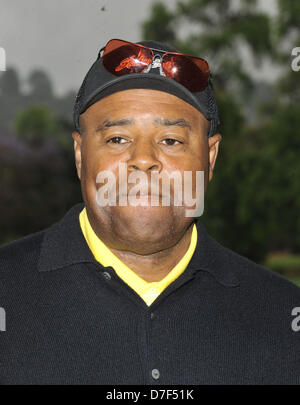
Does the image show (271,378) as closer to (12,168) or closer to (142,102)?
(142,102)

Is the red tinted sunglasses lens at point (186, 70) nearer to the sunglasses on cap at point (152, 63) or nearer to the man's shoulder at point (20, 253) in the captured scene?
the sunglasses on cap at point (152, 63)

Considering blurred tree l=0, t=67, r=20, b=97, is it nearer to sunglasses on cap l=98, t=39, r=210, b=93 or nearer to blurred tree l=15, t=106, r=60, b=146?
blurred tree l=15, t=106, r=60, b=146

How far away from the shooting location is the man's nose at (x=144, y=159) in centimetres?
247

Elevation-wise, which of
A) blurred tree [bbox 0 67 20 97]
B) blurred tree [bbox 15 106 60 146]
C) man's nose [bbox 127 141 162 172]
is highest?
blurred tree [bbox 0 67 20 97]

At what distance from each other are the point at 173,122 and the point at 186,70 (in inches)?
12.4

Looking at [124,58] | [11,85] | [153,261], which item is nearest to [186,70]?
[124,58]

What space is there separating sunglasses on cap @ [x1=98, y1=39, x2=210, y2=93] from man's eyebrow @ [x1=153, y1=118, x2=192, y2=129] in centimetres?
18

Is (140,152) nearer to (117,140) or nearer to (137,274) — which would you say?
(117,140)

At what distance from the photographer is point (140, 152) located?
2488 mm

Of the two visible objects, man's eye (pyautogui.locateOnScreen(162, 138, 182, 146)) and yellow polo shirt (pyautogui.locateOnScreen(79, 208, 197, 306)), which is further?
yellow polo shirt (pyautogui.locateOnScreen(79, 208, 197, 306))

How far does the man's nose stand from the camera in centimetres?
247

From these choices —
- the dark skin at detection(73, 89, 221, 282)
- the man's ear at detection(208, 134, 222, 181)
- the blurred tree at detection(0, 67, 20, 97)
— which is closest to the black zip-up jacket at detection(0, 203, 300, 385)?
the dark skin at detection(73, 89, 221, 282)

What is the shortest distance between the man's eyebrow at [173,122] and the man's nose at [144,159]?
113 mm
